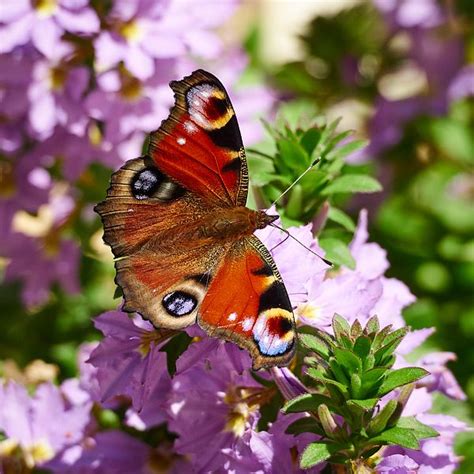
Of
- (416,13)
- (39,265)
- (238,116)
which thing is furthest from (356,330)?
(416,13)

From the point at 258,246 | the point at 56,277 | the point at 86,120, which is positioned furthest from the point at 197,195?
the point at 56,277

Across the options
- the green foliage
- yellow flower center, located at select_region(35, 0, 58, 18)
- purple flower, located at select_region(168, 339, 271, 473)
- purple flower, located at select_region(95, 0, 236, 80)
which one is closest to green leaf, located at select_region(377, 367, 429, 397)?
the green foliage

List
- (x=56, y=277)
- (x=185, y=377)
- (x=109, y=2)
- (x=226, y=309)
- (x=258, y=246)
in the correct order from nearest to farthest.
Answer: (x=226, y=309) → (x=258, y=246) → (x=185, y=377) → (x=109, y=2) → (x=56, y=277)

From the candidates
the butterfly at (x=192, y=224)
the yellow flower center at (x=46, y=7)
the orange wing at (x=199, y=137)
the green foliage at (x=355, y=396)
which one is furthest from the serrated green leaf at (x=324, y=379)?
the yellow flower center at (x=46, y=7)

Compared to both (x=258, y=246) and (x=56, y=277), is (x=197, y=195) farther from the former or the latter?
(x=56, y=277)

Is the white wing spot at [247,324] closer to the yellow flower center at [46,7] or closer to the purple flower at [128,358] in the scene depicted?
the purple flower at [128,358]

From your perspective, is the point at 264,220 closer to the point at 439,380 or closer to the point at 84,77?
the point at 439,380
